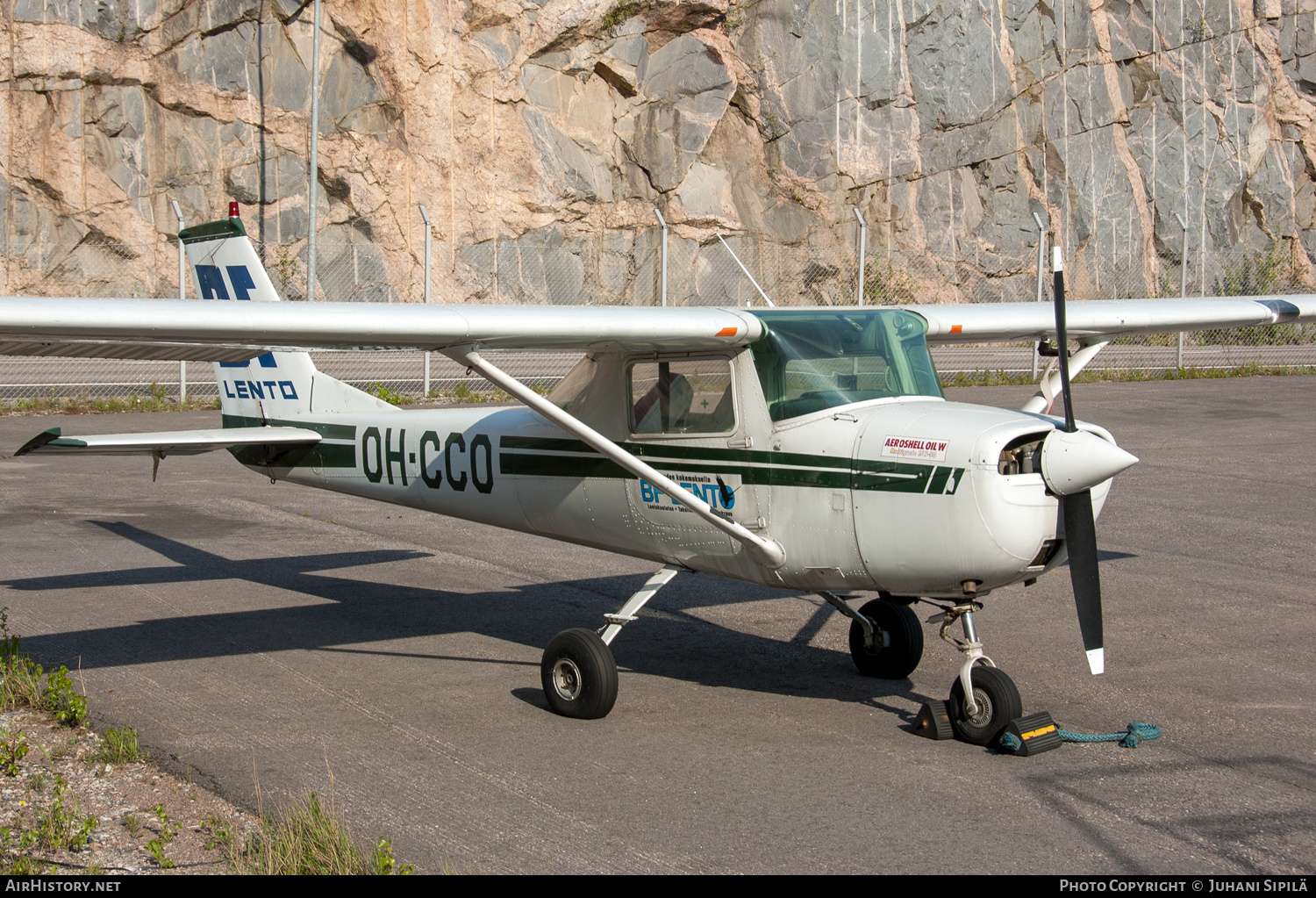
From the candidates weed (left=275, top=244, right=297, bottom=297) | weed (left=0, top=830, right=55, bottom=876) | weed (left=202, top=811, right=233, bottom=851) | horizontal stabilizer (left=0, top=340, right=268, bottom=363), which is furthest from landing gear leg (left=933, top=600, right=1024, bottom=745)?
weed (left=275, top=244, right=297, bottom=297)

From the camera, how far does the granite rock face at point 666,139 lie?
2533 centimetres

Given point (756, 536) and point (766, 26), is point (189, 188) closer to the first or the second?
point (766, 26)

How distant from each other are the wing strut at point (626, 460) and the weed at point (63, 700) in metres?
2.39

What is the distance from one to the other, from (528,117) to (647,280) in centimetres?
495

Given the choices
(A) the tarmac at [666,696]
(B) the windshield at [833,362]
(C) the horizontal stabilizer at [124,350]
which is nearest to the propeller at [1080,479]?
(A) the tarmac at [666,696]

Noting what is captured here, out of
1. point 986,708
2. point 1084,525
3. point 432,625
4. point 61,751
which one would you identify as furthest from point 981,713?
point 61,751

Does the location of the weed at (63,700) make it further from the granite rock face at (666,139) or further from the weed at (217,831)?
the granite rock face at (666,139)

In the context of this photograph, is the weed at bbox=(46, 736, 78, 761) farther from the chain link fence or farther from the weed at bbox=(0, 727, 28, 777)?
the chain link fence

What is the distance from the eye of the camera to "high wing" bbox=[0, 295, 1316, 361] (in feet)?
15.7

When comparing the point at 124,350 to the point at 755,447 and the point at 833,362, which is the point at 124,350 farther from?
the point at 833,362

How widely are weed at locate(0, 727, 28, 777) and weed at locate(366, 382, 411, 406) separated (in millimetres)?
13148

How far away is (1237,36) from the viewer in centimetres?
3509
